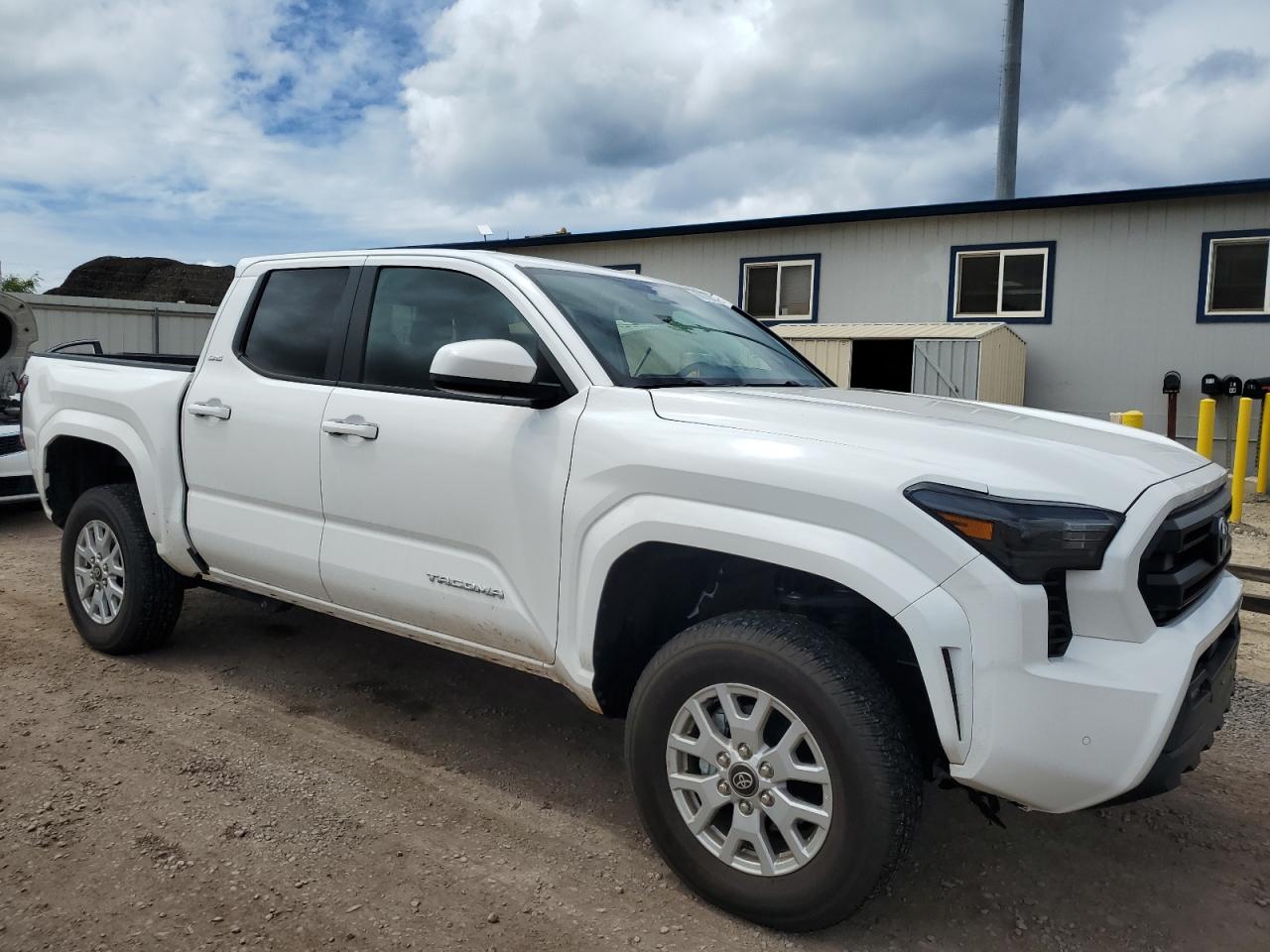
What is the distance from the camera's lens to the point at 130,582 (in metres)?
4.39

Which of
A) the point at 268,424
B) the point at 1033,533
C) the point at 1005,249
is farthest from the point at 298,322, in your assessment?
the point at 1005,249

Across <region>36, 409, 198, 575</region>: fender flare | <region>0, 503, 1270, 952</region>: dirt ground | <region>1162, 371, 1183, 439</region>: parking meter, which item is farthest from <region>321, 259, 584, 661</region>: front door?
<region>1162, 371, 1183, 439</region>: parking meter

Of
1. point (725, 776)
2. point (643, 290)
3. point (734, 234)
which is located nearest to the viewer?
point (725, 776)

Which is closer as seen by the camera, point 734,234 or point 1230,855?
point 1230,855

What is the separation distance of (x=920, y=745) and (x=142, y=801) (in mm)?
2477

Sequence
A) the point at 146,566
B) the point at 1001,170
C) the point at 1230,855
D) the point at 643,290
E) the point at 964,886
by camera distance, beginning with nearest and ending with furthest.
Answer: the point at 964,886
the point at 1230,855
the point at 643,290
the point at 146,566
the point at 1001,170

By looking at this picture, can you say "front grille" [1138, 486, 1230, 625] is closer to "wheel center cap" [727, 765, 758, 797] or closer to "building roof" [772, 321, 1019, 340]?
"wheel center cap" [727, 765, 758, 797]

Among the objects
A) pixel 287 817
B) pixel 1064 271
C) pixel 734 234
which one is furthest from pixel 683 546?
pixel 734 234

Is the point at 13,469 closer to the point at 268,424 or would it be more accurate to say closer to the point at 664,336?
the point at 268,424

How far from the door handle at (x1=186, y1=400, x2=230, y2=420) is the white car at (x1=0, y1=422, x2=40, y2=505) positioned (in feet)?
16.8

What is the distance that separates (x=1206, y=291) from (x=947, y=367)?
11.9ft

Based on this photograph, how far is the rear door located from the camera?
361cm

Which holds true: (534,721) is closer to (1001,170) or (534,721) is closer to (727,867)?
(727,867)

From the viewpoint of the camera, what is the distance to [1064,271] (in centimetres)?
1409
